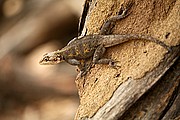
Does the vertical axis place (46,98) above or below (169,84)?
above

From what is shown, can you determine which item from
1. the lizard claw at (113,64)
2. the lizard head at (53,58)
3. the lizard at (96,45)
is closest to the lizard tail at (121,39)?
the lizard at (96,45)

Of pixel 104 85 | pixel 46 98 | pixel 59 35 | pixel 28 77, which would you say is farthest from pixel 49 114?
pixel 104 85

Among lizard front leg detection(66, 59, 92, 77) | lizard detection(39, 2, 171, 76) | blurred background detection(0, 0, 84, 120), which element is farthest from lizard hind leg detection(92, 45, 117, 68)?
blurred background detection(0, 0, 84, 120)

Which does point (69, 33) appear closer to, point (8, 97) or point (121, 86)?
point (8, 97)

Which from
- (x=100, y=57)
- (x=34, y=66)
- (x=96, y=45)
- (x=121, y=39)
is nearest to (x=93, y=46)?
(x=96, y=45)

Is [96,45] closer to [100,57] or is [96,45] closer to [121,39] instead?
[100,57]

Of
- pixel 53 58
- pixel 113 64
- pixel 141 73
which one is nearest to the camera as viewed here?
pixel 141 73
